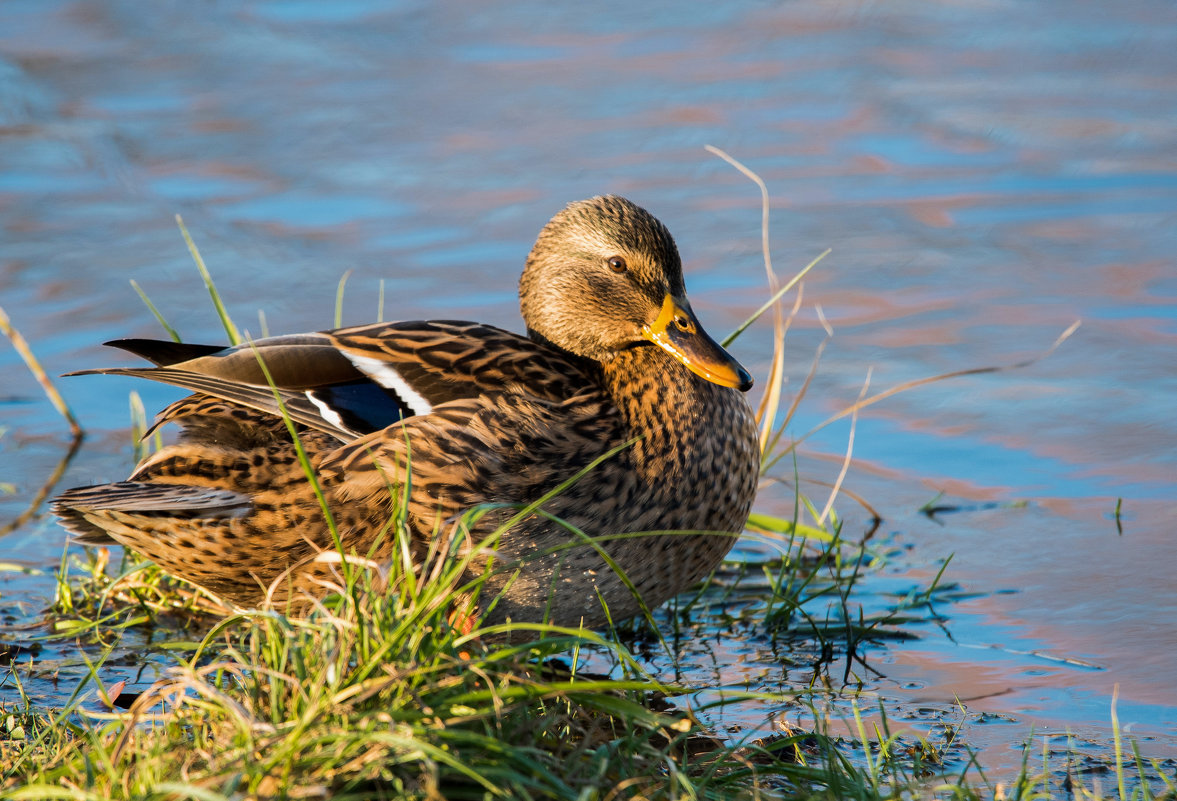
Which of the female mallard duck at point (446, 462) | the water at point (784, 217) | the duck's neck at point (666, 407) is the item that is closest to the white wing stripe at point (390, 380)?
the female mallard duck at point (446, 462)

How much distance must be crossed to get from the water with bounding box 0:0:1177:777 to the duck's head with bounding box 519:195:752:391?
971 millimetres

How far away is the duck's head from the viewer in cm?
454

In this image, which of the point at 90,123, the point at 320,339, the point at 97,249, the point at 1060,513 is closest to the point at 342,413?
the point at 320,339

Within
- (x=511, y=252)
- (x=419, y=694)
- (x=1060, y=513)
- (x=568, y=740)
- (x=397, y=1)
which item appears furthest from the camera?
(x=397, y=1)

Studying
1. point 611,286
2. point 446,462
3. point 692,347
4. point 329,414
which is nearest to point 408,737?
point 446,462

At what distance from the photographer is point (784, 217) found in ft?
25.7

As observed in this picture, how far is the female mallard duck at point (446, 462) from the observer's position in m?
4.02

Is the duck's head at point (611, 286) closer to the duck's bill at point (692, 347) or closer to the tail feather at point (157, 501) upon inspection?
the duck's bill at point (692, 347)

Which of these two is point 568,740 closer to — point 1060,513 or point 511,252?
point 1060,513

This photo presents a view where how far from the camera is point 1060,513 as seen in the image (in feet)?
17.5

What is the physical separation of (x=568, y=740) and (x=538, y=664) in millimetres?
165

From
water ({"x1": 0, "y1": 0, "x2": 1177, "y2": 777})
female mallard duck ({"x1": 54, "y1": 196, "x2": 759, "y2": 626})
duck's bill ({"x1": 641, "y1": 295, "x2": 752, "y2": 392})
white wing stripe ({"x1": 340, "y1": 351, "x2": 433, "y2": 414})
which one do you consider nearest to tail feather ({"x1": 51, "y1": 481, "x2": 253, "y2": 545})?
female mallard duck ({"x1": 54, "y1": 196, "x2": 759, "y2": 626})

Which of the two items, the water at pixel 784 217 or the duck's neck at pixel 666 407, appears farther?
the water at pixel 784 217

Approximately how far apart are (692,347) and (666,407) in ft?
0.65
